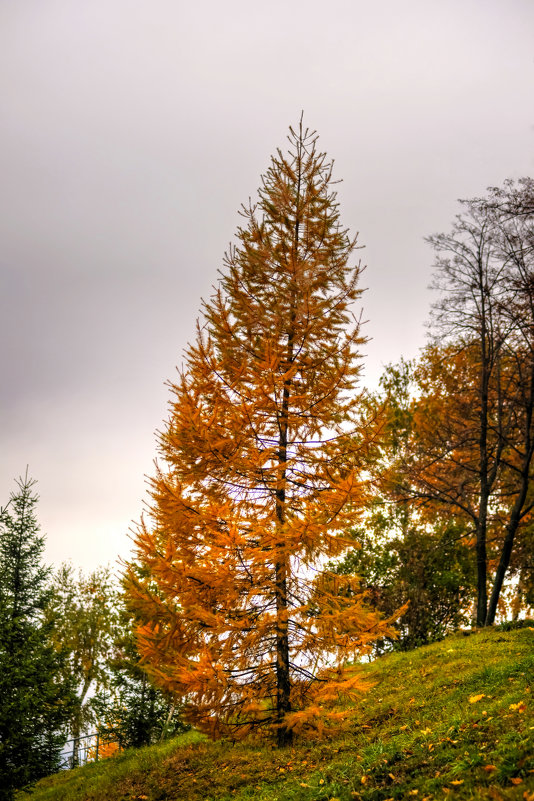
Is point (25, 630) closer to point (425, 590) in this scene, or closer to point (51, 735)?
point (51, 735)

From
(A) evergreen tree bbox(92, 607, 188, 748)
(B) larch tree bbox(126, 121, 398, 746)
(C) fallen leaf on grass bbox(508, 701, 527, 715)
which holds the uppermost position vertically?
(B) larch tree bbox(126, 121, 398, 746)

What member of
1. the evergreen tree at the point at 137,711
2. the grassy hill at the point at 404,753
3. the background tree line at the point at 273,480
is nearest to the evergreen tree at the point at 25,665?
the grassy hill at the point at 404,753

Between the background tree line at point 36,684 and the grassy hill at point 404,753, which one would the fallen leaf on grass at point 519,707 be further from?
the background tree line at point 36,684

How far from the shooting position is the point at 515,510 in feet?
42.2

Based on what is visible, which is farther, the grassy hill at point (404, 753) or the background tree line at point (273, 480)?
the background tree line at point (273, 480)

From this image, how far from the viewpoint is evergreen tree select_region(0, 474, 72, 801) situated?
446 inches

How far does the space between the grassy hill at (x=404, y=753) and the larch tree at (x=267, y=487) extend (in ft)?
2.16

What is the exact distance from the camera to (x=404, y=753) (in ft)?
19.2

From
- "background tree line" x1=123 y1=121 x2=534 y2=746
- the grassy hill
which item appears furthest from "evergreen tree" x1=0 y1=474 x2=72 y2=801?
"background tree line" x1=123 y1=121 x2=534 y2=746

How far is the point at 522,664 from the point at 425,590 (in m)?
8.94

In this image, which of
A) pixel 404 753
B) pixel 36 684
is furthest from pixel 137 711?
pixel 404 753

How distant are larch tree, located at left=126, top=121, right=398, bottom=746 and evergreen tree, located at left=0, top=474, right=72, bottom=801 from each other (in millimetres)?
5287

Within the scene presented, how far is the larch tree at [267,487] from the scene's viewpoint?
25.1ft

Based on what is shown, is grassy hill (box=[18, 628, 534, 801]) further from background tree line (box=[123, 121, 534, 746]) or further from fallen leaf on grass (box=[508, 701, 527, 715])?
background tree line (box=[123, 121, 534, 746])
